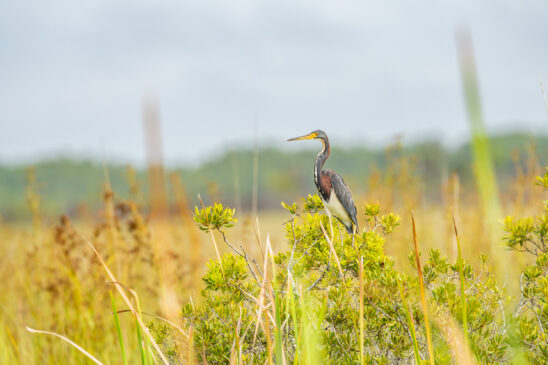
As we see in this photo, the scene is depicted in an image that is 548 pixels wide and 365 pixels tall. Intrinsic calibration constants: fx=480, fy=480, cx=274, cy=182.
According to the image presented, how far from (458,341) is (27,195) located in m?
3.96

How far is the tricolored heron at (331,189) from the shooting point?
2.84m

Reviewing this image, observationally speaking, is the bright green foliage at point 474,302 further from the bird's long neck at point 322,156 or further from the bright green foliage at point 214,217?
the bright green foliage at point 214,217

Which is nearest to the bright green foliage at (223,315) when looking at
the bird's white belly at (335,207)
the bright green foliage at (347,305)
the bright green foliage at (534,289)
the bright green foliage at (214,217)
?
the bright green foliage at (347,305)

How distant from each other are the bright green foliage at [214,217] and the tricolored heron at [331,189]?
2.58ft

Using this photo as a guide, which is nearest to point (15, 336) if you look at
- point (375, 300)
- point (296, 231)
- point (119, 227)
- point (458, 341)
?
point (119, 227)

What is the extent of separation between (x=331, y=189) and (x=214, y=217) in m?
1.12

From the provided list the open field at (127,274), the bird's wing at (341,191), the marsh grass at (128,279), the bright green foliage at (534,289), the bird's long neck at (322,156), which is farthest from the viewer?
the bird's wing at (341,191)

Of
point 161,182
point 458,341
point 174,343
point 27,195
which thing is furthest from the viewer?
point 27,195

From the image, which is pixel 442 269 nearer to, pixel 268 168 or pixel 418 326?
pixel 418 326

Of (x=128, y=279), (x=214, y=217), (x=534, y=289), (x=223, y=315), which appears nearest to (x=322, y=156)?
(x=214, y=217)

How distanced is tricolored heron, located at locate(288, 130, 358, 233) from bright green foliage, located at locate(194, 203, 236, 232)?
2.58 ft

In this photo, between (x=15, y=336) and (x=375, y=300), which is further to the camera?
(x=15, y=336)

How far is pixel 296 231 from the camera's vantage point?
2461 mm

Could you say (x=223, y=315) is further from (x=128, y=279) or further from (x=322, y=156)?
(x=128, y=279)
